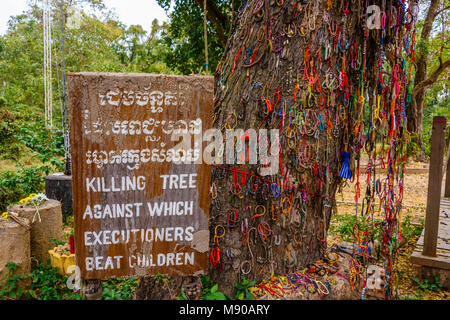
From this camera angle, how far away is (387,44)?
131 inches

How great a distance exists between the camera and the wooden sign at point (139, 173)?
202 centimetres

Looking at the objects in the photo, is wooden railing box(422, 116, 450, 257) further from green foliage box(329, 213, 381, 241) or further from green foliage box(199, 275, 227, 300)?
green foliage box(199, 275, 227, 300)

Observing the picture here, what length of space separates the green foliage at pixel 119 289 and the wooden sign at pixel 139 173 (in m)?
0.63

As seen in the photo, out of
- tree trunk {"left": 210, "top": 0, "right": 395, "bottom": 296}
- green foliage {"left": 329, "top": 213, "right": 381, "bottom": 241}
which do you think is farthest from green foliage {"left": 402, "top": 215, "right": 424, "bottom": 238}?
tree trunk {"left": 210, "top": 0, "right": 395, "bottom": 296}

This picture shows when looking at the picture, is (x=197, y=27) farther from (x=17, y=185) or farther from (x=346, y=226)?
(x=346, y=226)

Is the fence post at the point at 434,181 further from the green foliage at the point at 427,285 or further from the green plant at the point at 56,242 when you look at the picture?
the green plant at the point at 56,242

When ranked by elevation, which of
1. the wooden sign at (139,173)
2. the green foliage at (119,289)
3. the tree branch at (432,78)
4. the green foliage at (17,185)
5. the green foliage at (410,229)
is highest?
the tree branch at (432,78)

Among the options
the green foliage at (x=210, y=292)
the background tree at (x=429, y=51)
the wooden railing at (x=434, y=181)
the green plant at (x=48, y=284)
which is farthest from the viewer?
the background tree at (x=429, y=51)

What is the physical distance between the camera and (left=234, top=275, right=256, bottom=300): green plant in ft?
8.74

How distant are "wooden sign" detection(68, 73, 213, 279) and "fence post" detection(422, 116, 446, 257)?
2.81 m

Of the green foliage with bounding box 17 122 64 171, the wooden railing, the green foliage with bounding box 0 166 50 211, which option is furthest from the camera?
the green foliage with bounding box 17 122 64 171

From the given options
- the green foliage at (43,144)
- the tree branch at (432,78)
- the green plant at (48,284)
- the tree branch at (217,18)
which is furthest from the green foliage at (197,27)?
the tree branch at (432,78)

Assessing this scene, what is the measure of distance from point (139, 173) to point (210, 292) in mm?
1287

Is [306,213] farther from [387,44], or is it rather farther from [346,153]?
[387,44]
